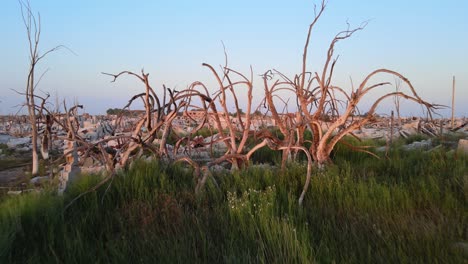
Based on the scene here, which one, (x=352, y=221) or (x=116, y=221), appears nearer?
(x=352, y=221)

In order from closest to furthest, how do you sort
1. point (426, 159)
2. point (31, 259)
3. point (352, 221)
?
point (31, 259) < point (352, 221) < point (426, 159)

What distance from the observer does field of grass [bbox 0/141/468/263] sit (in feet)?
7.90

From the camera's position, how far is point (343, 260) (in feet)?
7.28

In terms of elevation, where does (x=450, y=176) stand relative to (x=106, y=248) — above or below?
above

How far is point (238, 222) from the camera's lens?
116 inches

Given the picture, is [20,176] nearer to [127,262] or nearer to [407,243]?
[127,262]

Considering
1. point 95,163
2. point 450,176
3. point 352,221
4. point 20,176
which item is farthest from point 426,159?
point 20,176

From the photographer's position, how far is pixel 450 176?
162 inches

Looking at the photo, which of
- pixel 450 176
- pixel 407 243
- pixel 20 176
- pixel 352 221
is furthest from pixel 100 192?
pixel 20 176

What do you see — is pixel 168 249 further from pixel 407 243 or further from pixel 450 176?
pixel 450 176

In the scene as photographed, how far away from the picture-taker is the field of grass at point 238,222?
7.90 feet

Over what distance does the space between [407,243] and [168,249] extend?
5.15 ft

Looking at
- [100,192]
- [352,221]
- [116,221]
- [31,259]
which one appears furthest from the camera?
[100,192]

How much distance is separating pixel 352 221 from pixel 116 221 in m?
1.89
